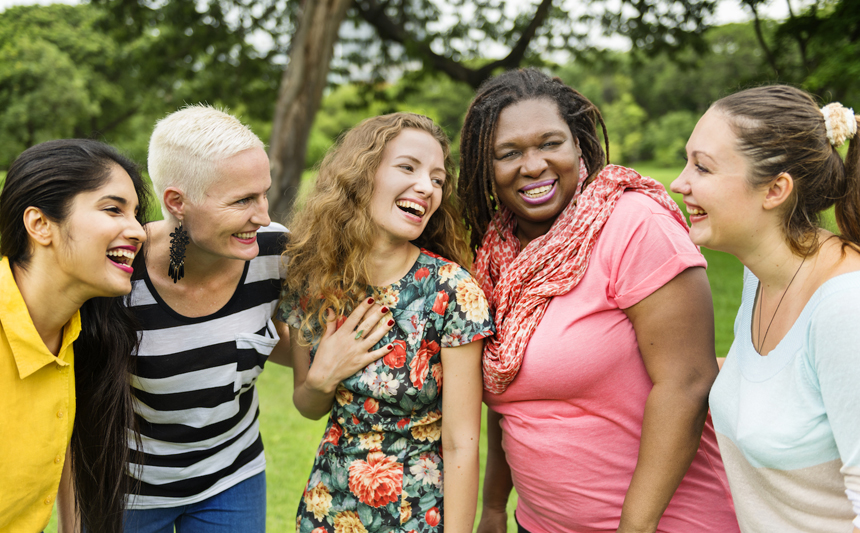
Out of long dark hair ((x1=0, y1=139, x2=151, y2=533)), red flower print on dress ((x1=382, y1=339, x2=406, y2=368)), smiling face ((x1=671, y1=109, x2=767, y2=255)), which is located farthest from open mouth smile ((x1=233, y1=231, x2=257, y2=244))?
smiling face ((x1=671, y1=109, x2=767, y2=255))

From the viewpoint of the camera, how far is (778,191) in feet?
5.03

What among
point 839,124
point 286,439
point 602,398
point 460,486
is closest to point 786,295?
point 839,124

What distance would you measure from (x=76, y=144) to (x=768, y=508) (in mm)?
2141

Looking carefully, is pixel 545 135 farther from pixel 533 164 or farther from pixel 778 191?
pixel 778 191

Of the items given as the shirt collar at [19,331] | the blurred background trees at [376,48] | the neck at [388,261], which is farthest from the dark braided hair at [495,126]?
the blurred background trees at [376,48]

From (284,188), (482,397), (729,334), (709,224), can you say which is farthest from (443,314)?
(284,188)

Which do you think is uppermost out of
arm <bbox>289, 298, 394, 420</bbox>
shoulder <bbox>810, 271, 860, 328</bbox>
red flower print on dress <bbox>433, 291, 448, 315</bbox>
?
shoulder <bbox>810, 271, 860, 328</bbox>

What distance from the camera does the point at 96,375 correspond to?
199 cm

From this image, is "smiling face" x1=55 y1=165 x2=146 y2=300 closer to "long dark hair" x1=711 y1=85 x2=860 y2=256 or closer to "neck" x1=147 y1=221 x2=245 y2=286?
"neck" x1=147 y1=221 x2=245 y2=286

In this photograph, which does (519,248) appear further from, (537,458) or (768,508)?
(768,508)

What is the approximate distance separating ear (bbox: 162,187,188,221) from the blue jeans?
1.07 metres

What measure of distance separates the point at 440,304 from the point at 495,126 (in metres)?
0.67

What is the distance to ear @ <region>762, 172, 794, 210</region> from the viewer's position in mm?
1514

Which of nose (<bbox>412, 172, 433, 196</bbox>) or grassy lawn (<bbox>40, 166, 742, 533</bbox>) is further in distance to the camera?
grassy lawn (<bbox>40, 166, 742, 533</bbox>)
